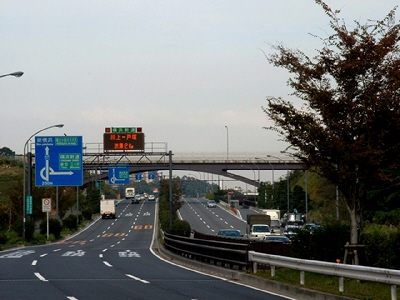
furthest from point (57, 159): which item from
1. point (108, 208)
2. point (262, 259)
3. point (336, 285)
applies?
point (108, 208)

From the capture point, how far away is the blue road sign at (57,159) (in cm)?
4744

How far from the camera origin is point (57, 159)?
157 feet

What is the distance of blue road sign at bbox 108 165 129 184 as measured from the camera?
75219 millimetres

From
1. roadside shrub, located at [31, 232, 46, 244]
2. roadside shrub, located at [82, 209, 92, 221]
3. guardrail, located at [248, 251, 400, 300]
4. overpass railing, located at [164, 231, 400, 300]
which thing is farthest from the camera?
roadside shrub, located at [82, 209, 92, 221]

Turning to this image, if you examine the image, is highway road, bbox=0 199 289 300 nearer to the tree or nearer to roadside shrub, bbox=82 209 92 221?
the tree

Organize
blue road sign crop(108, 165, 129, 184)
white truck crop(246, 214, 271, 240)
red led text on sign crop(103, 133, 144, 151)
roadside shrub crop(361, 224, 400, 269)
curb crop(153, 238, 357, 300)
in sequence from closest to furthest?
1. curb crop(153, 238, 357, 300)
2. roadside shrub crop(361, 224, 400, 269)
3. white truck crop(246, 214, 271, 240)
4. red led text on sign crop(103, 133, 144, 151)
5. blue road sign crop(108, 165, 129, 184)

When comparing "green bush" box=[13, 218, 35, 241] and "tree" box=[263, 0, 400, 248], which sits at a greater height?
"tree" box=[263, 0, 400, 248]

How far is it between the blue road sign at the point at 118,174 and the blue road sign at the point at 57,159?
1055 inches

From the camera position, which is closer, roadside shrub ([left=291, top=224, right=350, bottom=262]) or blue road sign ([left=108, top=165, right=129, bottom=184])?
roadside shrub ([left=291, top=224, right=350, bottom=262])

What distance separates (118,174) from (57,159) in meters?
28.1

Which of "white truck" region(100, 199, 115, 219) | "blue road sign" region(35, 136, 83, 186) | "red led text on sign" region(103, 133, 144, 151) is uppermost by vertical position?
"red led text on sign" region(103, 133, 144, 151)

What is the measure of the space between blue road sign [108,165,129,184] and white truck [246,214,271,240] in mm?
19472

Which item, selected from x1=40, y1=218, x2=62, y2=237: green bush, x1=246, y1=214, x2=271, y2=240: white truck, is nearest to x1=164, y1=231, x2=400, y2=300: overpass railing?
x1=246, y1=214, x2=271, y2=240: white truck

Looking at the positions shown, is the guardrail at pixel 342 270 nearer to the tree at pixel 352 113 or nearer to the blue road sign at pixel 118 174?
the tree at pixel 352 113
